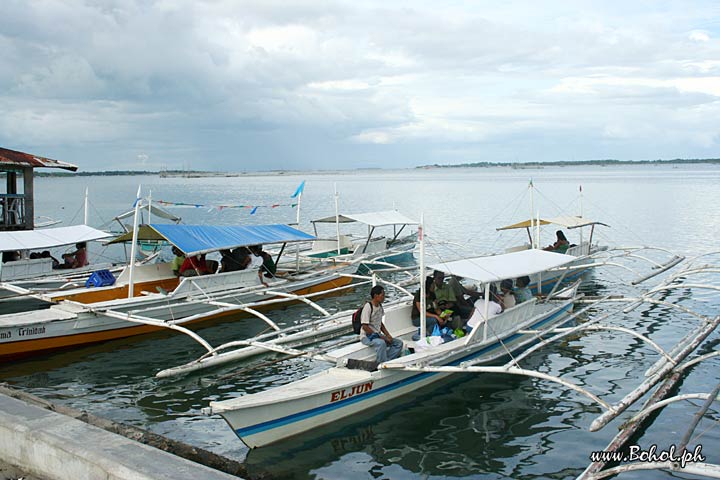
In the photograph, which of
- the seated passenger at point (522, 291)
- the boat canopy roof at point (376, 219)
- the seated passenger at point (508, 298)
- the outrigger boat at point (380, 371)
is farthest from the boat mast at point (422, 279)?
the boat canopy roof at point (376, 219)

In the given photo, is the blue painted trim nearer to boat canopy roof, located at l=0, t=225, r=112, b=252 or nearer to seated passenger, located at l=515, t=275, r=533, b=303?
seated passenger, located at l=515, t=275, r=533, b=303

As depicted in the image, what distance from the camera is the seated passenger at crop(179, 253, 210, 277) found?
17.1m

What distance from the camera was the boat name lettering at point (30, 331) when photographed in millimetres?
13531

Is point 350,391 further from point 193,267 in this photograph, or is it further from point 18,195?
point 18,195

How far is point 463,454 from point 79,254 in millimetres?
15646

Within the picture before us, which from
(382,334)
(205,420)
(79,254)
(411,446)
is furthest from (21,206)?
(411,446)

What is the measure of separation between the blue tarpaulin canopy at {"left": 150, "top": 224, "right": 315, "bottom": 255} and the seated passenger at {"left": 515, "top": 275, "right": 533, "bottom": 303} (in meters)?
7.24

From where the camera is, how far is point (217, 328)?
17.0 metres

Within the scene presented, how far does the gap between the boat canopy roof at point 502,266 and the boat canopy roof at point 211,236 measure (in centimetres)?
684

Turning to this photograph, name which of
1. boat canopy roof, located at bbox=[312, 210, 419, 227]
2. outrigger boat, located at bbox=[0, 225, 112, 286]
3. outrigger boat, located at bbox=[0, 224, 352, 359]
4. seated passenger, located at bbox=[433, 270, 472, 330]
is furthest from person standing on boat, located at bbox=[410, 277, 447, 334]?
boat canopy roof, located at bbox=[312, 210, 419, 227]

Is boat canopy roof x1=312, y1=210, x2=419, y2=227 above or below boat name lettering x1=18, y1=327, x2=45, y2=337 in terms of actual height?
above

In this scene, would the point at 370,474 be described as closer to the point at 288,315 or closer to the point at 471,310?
the point at 471,310

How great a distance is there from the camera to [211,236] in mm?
16812

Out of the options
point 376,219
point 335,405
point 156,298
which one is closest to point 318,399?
point 335,405
